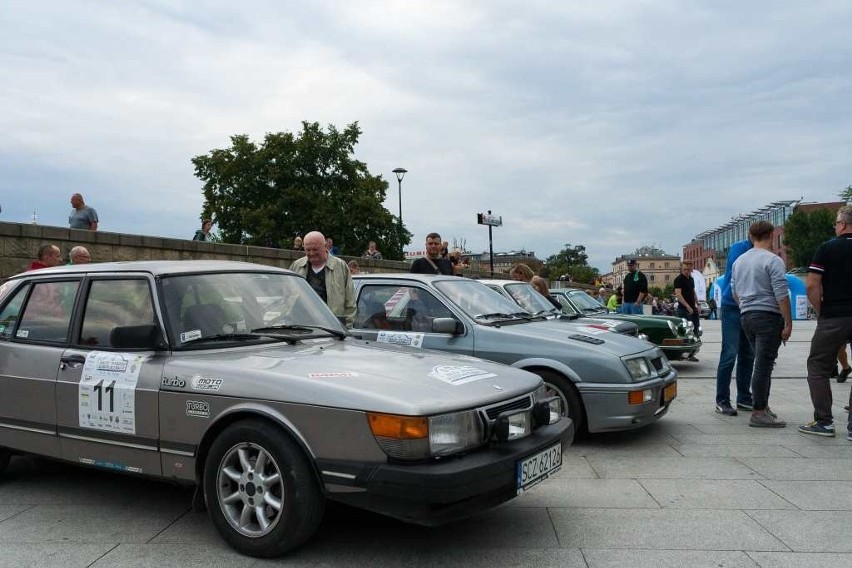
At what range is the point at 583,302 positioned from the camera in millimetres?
12625

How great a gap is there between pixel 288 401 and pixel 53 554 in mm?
1519

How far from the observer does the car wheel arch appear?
346 centimetres

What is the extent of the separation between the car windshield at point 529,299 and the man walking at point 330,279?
287 centimetres

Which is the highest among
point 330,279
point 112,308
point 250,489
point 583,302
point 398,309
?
point 330,279

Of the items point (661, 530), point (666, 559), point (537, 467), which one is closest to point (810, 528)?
point (661, 530)

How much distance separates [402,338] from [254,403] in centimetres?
319

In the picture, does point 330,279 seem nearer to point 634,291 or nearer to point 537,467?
point 537,467

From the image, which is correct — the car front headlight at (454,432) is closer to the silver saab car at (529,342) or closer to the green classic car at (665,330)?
the silver saab car at (529,342)

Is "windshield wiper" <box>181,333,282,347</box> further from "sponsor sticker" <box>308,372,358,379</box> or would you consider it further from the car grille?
the car grille

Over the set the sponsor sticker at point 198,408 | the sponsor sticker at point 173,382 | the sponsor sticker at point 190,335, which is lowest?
the sponsor sticker at point 198,408

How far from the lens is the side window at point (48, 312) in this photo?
185 inches

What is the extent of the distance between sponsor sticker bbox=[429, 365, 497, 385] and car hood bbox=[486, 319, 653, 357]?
92.7 inches

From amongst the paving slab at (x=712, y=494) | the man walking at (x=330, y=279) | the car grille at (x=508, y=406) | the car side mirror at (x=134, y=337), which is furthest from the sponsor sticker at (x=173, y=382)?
the paving slab at (x=712, y=494)

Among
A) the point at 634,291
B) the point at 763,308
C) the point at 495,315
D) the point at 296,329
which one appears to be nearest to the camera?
the point at 296,329
